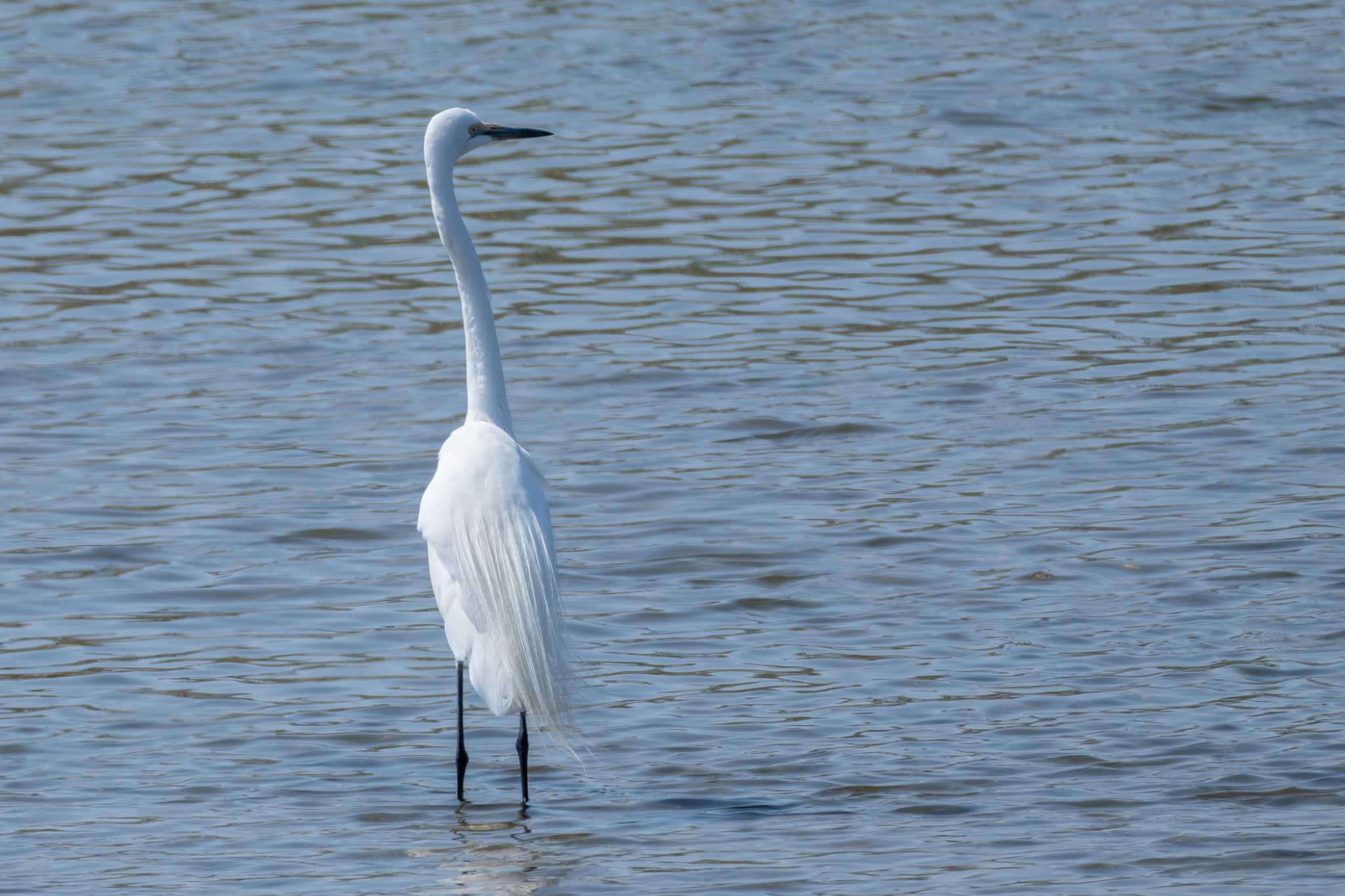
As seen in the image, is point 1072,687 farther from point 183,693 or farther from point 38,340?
point 38,340

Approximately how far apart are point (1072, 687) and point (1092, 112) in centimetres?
804

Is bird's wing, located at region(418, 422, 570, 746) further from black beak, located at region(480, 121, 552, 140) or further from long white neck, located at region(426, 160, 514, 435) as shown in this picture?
black beak, located at region(480, 121, 552, 140)

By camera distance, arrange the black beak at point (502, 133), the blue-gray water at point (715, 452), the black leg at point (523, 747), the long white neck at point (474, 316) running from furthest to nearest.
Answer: the black beak at point (502, 133) → the long white neck at point (474, 316) → the black leg at point (523, 747) → the blue-gray water at point (715, 452)

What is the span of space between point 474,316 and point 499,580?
0.87 m

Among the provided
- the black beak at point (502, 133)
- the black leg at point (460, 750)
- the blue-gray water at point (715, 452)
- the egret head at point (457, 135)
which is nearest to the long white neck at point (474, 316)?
the egret head at point (457, 135)

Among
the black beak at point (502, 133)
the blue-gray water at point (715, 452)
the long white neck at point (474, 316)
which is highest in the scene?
the black beak at point (502, 133)

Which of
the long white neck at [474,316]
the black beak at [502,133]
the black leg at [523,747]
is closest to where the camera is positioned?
the black leg at [523,747]

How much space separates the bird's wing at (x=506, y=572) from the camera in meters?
5.86

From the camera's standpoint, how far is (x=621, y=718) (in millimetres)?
6449

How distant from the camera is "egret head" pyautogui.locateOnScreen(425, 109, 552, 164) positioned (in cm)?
635

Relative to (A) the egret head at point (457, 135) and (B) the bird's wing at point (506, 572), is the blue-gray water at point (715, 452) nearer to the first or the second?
(B) the bird's wing at point (506, 572)

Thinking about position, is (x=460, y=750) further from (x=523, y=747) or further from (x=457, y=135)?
(x=457, y=135)

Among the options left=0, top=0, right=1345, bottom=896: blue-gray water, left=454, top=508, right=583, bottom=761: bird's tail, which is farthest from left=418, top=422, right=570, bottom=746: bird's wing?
left=0, top=0, right=1345, bottom=896: blue-gray water

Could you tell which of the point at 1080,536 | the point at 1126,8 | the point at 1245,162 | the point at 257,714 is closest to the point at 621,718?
the point at 257,714
